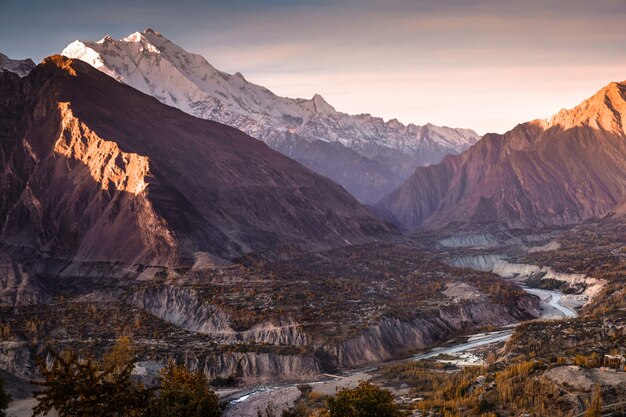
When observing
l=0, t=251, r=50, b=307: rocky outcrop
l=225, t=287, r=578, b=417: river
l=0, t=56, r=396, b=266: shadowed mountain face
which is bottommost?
l=225, t=287, r=578, b=417: river

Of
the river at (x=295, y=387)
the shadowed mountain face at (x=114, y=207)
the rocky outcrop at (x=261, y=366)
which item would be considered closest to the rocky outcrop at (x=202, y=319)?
the rocky outcrop at (x=261, y=366)

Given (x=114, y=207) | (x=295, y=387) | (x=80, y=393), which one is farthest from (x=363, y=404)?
(x=114, y=207)

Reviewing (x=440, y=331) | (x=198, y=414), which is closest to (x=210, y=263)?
(x=440, y=331)

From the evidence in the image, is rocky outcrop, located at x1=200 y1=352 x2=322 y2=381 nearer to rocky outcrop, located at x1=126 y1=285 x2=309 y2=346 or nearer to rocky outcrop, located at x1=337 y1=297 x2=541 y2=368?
rocky outcrop, located at x1=337 y1=297 x2=541 y2=368

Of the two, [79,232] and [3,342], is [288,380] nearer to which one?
[3,342]

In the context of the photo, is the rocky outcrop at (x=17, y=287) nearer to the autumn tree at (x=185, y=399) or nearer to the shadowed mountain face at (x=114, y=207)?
the shadowed mountain face at (x=114, y=207)

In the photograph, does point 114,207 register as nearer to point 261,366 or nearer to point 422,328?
point 422,328

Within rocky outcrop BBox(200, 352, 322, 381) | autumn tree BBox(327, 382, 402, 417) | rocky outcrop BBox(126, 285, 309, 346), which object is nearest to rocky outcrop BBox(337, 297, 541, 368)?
rocky outcrop BBox(200, 352, 322, 381)
